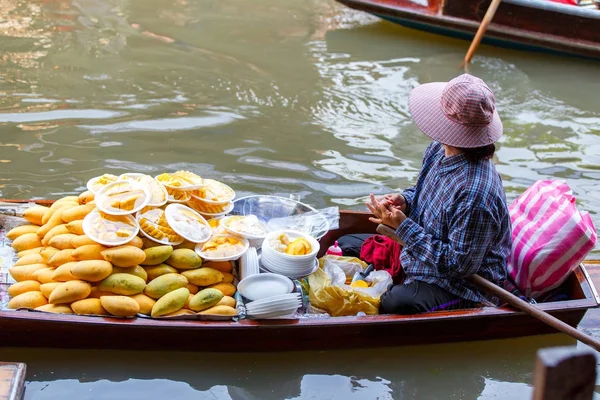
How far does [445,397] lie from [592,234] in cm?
109

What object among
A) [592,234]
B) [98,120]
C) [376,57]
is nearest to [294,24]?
[376,57]

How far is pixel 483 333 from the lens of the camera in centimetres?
355

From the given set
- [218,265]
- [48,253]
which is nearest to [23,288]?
[48,253]

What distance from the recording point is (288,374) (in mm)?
3445

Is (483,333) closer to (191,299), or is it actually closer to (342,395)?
(342,395)

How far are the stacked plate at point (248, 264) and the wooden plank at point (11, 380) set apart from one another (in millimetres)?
1094

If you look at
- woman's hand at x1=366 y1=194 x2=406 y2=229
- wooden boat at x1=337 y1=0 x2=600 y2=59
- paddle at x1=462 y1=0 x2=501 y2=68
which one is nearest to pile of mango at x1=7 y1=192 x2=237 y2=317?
woman's hand at x1=366 y1=194 x2=406 y2=229

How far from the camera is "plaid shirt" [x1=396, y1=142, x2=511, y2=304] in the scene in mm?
3096

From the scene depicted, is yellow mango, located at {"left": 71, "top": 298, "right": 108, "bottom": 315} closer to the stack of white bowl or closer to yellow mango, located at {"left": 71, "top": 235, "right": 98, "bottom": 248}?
yellow mango, located at {"left": 71, "top": 235, "right": 98, "bottom": 248}

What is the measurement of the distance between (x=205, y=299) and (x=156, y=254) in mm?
317

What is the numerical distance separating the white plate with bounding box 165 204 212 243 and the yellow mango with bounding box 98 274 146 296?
1.05 ft

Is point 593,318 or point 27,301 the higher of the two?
point 27,301

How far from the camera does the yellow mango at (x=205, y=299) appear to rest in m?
3.21

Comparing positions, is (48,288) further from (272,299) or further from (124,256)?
(272,299)
